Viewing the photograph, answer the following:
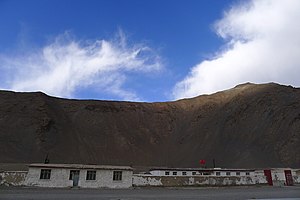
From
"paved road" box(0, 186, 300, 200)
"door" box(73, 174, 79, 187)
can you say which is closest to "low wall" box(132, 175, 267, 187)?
"door" box(73, 174, 79, 187)

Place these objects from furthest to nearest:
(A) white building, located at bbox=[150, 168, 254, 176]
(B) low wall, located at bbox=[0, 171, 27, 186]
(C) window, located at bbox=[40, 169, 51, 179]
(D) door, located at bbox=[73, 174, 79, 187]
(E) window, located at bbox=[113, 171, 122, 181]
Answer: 1. (A) white building, located at bbox=[150, 168, 254, 176]
2. (E) window, located at bbox=[113, 171, 122, 181]
3. (D) door, located at bbox=[73, 174, 79, 187]
4. (C) window, located at bbox=[40, 169, 51, 179]
5. (B) low wall, located at bbox=[0, 171, 27, 186]

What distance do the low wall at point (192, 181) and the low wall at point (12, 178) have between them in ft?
40.3

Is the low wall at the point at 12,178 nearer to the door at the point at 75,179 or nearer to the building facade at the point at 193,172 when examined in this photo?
the door at the point at 75,179

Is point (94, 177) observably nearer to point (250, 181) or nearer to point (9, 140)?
point (250, 181)

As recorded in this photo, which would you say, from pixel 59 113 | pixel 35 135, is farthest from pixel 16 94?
pixel 35 135

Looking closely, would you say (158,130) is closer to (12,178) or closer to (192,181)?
(192,181)

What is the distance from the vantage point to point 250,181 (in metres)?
41.4

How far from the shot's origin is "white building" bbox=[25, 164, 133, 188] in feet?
108

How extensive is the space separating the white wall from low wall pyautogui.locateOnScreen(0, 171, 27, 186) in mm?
709

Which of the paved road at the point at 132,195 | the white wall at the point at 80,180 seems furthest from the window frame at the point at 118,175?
the paved road at the point at 132,195

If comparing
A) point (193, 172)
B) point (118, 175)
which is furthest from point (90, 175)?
point (193, 172)

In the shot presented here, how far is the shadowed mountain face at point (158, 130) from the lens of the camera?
72125mm

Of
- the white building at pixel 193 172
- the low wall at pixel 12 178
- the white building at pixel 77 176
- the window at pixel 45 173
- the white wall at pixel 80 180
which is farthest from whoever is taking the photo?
the white building at pixel 193 172

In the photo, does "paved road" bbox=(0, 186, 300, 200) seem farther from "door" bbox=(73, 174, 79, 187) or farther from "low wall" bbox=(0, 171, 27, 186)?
"door" bbox=(73, 174, 79, 187)
